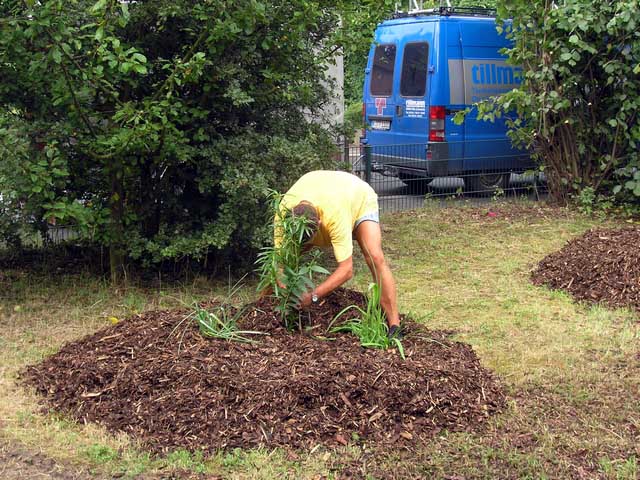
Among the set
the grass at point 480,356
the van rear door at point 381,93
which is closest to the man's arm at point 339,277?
the grass at point 480,356

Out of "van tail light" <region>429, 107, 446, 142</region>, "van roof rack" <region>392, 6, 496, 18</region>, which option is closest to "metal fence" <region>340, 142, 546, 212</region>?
"van tail light" <region>429, 107, 446, 142</region>

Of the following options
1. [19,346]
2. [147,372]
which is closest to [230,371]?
[147,372]

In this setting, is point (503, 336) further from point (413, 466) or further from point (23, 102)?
point (23, 102)

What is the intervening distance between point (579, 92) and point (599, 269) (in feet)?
13.9

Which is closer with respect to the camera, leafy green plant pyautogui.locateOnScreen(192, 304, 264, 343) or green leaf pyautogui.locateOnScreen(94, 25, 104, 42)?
leafy green plant pyautogui.locateOnScreen(192, 304, 264, 343)

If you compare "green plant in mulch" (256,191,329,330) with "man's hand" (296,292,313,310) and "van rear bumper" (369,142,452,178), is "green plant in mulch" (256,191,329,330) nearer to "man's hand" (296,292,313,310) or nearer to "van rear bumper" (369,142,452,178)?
"man's hand" (296,292,313,310)

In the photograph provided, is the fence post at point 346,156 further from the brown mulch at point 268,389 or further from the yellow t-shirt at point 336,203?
the brown mulch at point 268,389

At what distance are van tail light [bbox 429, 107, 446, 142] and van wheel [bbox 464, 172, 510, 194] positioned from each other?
2.49 feet

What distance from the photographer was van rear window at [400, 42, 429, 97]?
41.6 ft

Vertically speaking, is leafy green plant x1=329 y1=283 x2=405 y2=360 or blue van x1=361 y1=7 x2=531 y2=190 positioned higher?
blue van x1=361 y1=7 x2=531 y2=190

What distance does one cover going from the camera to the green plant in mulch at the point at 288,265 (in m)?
5.17

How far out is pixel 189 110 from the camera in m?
6.81

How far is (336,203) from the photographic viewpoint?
5250mm

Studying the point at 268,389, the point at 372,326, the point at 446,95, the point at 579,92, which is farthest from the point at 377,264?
the point at 446,95
